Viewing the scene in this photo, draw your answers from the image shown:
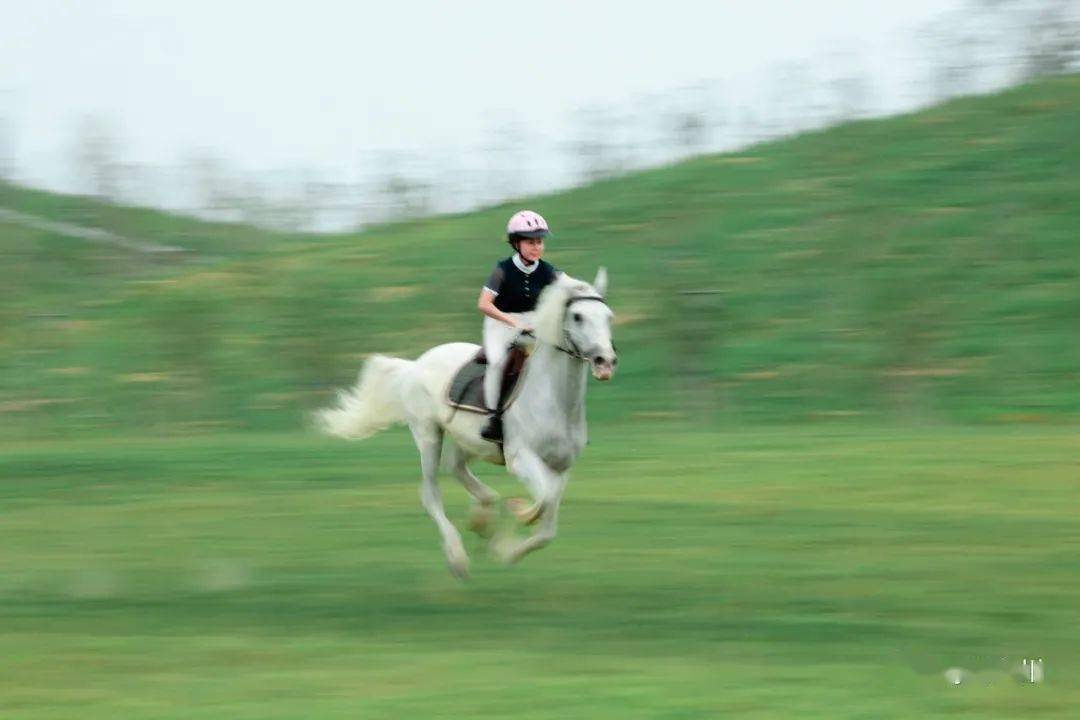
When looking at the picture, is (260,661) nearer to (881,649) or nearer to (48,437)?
(881,649)

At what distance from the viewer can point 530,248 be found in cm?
1095

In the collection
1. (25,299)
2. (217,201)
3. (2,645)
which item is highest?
(217,201)

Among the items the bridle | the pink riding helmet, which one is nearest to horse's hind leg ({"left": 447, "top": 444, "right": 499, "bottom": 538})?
the bridle

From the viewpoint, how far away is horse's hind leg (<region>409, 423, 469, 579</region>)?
11.2 metres

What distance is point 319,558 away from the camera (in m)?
12.3

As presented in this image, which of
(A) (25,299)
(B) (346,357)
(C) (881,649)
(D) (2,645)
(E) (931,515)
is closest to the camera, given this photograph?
(C) (881,649)

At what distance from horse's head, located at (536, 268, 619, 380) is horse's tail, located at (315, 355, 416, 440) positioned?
2408 mm

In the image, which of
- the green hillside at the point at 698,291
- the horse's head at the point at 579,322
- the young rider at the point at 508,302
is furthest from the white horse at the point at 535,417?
the green hillside at the point at 698,291

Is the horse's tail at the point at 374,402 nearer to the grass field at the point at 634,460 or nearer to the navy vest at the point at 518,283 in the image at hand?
the grass field at the point at 634,460

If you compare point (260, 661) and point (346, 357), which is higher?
point (346, 357)

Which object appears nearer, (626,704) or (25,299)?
(626,704)

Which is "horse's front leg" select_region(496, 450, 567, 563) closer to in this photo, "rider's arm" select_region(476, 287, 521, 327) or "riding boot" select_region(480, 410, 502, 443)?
"riding boot" select_region(480, 410, 502, 443)

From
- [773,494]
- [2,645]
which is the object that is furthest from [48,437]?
[2,645]

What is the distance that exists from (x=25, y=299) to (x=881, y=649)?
27901 mm
